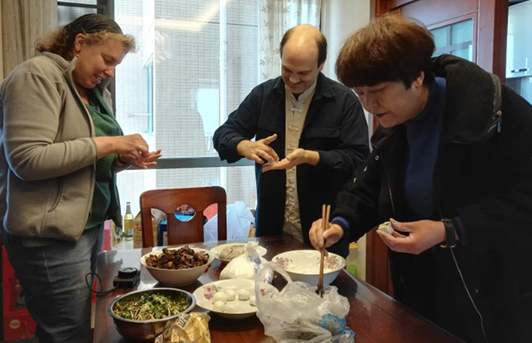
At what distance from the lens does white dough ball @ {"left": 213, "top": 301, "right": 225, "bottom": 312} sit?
112 cm

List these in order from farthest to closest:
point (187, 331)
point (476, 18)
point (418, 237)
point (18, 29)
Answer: point (18, 29), point (476, 18), point (418, 237), point (187, 331)

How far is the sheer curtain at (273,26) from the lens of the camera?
321 centimetres

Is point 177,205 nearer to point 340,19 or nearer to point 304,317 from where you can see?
point 304,317

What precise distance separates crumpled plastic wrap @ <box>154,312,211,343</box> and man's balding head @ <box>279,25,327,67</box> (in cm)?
122

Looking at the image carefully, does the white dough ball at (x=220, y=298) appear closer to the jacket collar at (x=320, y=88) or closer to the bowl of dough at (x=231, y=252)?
the bowl of dough at (x=231, y=252)

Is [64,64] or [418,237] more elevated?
[64,64]

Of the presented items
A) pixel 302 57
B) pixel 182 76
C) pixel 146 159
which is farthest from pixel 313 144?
pixel 182 76

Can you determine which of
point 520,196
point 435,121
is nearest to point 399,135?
point 435,121

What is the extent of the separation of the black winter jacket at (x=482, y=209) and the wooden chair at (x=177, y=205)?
1.08m

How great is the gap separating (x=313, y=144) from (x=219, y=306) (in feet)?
3.31

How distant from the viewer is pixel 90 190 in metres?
1.53

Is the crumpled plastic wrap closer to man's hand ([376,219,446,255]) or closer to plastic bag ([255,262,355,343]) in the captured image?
plastic bag ([255,262,355,343])

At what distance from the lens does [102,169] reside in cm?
166

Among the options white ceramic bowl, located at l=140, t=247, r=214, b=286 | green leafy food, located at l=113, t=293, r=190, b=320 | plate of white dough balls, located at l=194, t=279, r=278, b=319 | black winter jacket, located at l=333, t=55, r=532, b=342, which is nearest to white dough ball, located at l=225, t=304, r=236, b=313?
plate of white dough balls, located at l=194, t=279, r=278, b=319
